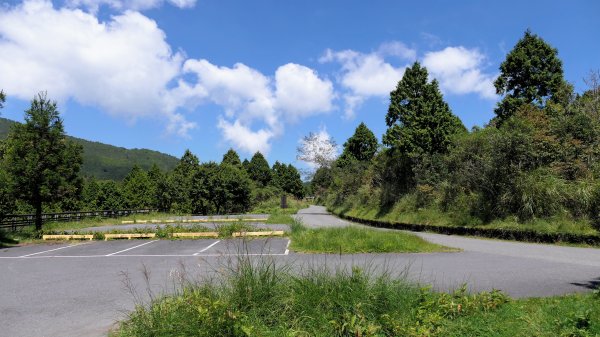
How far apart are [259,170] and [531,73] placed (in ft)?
234

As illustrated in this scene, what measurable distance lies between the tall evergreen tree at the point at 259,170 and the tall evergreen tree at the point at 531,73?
68.2 meters

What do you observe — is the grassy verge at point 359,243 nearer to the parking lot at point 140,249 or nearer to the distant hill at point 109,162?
the parking lot at point 140,249

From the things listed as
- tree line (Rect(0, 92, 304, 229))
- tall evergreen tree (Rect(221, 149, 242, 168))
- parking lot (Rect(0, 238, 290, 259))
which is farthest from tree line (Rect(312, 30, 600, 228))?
tall evergreen tree (Rect(221, 149, 242, 168))

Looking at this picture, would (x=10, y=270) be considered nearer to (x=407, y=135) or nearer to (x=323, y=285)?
(x=323, y=285)

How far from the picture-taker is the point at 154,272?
1046cm

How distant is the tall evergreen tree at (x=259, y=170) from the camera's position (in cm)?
9119

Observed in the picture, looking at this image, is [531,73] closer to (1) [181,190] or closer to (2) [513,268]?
(2) [513,268]

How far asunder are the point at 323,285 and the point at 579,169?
53.2 feet

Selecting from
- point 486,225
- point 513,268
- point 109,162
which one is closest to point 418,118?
point 486,225

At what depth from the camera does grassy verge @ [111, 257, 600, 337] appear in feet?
14.7

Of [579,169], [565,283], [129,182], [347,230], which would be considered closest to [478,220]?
[579,169]

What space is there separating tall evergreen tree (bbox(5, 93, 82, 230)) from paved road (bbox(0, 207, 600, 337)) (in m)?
4.61

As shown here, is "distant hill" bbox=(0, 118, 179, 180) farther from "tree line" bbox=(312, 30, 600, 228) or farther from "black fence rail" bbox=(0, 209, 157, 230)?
"tree line" bbox=(312, 30, 600, 228)

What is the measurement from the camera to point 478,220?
18.9 m
